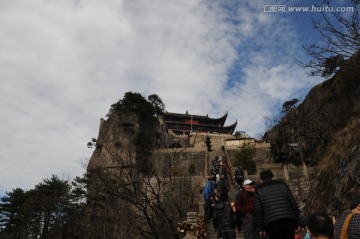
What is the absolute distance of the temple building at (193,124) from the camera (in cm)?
6191

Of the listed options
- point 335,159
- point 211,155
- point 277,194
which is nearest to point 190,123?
point 211,155

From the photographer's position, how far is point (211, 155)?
1431 inches

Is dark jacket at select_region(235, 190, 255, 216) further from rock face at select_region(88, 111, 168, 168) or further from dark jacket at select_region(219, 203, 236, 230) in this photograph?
rock face at select_region(88, 111, 168, 168)

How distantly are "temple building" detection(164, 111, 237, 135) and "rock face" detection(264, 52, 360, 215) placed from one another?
82.7 feet

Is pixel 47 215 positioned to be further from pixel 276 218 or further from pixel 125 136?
pixel 276 218

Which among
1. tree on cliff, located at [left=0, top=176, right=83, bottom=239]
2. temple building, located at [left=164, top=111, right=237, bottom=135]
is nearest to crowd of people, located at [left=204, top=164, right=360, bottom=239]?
tree on cliff, located at [left=0, top=176, right=83, bottom=239]

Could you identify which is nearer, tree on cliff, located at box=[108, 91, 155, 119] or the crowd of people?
the crowd of people

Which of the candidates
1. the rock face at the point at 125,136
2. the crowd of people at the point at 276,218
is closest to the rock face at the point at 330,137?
the crowd of people at the point at 276,218

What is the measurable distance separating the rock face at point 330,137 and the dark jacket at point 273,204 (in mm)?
3814

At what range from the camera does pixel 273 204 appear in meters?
4.11

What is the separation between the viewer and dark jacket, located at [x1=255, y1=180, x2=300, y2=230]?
4035 millimetres

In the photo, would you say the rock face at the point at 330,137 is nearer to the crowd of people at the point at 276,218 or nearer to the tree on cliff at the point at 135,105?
the crowd of people at the point at 276,218

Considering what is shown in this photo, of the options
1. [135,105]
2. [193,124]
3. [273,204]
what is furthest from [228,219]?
[193,124]

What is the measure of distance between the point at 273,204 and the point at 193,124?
5879 centimetres
